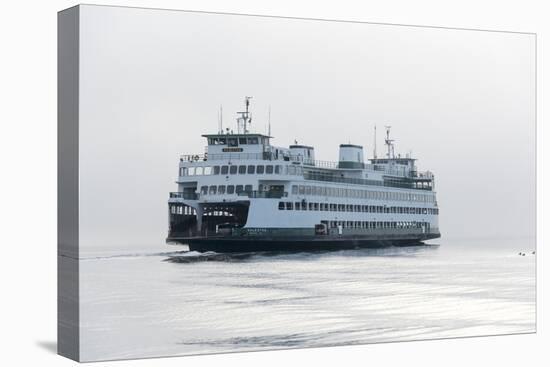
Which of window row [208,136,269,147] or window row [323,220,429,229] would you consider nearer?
window row [208,136,269,147]

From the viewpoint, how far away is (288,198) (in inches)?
754

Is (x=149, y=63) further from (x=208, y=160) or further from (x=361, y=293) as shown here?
(x=361, y=293)

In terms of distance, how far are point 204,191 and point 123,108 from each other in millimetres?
2141

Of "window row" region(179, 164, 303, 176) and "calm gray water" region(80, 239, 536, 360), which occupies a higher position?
"window row" region(179, 164, 303, 176)

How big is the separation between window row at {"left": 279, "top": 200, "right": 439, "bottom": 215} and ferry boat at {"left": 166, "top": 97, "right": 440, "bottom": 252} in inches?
0.6

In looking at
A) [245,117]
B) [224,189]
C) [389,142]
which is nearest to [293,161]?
[224,189]

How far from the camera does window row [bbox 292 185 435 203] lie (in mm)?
19438

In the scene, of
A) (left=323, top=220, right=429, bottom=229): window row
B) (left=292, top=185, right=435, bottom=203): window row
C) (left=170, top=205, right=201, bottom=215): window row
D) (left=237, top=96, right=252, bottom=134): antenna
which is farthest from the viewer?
(left=323, top=220, right=429, bottom=229): window row

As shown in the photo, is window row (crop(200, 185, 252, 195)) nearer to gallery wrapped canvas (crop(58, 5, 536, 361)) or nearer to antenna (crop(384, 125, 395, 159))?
gallery wrapped canvas (crop(58, 5, 536, 361))

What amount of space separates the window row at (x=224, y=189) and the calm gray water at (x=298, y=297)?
3.22ft

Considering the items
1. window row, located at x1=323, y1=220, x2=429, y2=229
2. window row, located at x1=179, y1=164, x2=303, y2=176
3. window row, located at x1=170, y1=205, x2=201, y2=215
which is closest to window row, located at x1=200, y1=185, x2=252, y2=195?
window row, located at x1=179, y1=164, x2=303, y2=176

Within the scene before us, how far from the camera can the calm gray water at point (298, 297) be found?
16.5 metres

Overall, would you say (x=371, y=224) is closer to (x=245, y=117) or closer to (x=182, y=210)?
(x=245, y=117)

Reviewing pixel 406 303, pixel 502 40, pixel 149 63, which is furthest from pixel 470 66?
pixel 149 63
